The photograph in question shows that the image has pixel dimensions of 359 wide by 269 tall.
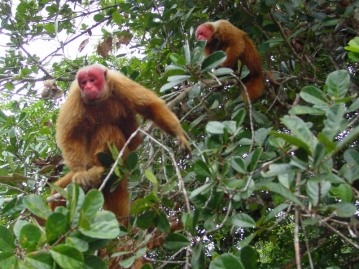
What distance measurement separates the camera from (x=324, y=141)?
1647 millimetres

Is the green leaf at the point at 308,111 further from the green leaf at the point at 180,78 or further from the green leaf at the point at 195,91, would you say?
the green leaf at the point at 195,91

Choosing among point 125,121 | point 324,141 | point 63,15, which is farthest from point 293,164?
point 63,15

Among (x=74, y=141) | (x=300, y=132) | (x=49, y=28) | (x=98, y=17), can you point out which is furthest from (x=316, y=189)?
(x=98, y=17)

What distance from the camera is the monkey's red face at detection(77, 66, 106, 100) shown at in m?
4.08

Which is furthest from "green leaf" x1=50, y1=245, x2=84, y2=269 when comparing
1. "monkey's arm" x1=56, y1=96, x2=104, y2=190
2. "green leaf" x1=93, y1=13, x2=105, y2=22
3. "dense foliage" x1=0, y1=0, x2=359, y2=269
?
"green leaf" x1=93, y1=13, x2=105, y2=22

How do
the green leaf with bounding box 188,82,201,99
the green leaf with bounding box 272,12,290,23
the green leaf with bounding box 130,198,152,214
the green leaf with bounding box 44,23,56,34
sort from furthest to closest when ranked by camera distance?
the green leaf with bounding box 44,23,56,34
the green leaf with bounding box 272,12,290,23
the green leaf with bounding box 188,82,201,99
the green leaf with bounding box 130,198,152,214

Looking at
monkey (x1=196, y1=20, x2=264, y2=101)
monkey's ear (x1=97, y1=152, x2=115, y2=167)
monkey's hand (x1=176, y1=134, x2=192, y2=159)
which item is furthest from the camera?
monkey (x1=196, y1=20, x2=264, y2=101)

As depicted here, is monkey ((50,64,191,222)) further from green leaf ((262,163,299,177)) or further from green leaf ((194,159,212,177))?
green leaf ((262,163,299,177))

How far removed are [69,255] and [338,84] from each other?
143 centimetres

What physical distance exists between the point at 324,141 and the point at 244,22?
4.11 m

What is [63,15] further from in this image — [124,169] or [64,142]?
[124,169]

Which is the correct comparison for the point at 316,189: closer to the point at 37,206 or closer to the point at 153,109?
the point at 37,206

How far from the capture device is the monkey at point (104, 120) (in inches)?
160

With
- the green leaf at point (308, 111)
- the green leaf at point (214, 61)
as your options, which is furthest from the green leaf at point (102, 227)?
the green leaf at point (214, 61)
